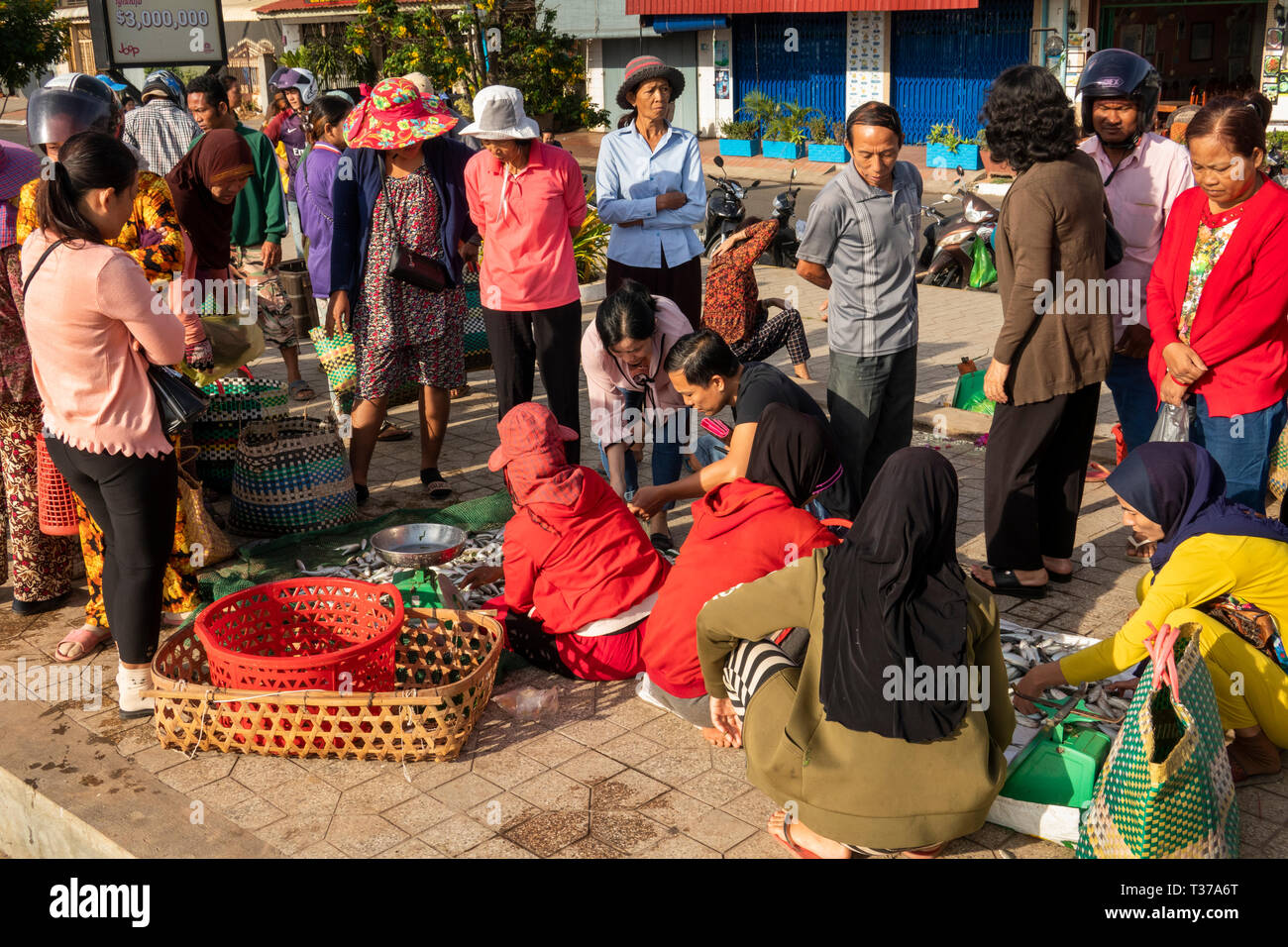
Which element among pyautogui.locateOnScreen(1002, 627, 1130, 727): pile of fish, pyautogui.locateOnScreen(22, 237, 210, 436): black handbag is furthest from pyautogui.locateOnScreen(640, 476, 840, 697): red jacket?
pyautogui.locateOnScreen(22, 237, 210, 436): black handbag

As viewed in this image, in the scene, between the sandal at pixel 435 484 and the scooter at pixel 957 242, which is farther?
the scooter at pixel 957 242

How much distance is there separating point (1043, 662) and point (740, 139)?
22489mm

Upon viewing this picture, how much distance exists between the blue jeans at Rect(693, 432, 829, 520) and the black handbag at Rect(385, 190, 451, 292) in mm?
1564

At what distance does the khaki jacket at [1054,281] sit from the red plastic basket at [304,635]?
2.53 m

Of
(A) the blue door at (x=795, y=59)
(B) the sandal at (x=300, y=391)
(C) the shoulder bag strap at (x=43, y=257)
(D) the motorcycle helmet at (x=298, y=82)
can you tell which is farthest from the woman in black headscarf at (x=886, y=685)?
(A) the blue door at (x=795, y=59)

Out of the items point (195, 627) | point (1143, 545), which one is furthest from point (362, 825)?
Answer: point (1143, 545)

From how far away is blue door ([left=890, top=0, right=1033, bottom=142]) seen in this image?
2259cm

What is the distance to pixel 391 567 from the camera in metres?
5.51

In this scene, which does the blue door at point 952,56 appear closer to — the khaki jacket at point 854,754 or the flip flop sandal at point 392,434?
the flip flop sandal at point 392,434

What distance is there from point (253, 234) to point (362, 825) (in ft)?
17.6

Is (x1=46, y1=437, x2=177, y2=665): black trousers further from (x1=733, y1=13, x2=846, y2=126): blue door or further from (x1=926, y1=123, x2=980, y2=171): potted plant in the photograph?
(x1=733, y1=13, x2=846, y2=126): blue door

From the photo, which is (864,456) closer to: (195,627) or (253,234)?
(195,627)

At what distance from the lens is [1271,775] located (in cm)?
377

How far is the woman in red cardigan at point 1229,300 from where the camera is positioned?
14.2ft
